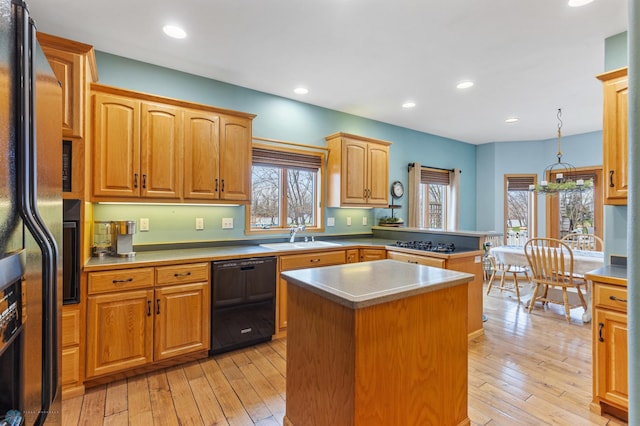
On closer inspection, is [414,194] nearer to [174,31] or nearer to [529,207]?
[529,207]

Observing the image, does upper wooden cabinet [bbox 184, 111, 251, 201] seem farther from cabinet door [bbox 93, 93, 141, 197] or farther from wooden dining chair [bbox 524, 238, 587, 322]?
wooden dining chair [bbox 524, 238, 587, 322]

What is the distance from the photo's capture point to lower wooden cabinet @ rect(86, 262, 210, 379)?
2232 millimetres

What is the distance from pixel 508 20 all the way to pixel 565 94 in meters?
2.05

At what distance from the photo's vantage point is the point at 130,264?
234 centimetres

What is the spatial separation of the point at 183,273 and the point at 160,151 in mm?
1087

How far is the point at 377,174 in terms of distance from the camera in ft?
14.1

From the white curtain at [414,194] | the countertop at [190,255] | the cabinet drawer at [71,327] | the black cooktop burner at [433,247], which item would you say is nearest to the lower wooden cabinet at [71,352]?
the cabinet drawer at [71,327]

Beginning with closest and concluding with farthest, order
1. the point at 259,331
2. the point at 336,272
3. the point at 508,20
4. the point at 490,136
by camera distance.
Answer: the point at 336,272 < the point at 508,20 < the point at 259,331 < the point at 490,136

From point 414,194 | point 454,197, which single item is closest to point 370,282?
point 414,194

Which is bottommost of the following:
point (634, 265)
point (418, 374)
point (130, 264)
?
point (418, 374)

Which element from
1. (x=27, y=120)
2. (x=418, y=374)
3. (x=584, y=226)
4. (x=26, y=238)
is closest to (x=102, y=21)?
(x=27, y=120)

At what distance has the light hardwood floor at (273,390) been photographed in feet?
6.45

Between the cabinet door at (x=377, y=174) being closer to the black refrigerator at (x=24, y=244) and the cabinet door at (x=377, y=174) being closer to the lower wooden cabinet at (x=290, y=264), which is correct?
the lower wooden cabinet at (x=290, y=264)

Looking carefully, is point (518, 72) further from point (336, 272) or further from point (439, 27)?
point (336, 272)
